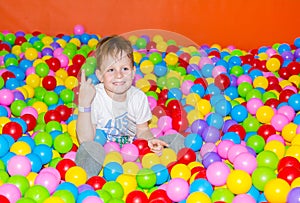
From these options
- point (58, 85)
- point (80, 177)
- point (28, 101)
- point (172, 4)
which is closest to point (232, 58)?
point (172, 4)

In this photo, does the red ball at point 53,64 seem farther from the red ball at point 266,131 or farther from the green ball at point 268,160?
the green ball at point 268,160

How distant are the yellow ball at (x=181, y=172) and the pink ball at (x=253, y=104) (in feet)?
1.58

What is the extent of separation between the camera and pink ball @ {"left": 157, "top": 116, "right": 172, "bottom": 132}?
172 centimetres

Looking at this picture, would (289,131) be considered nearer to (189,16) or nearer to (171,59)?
(171,59)

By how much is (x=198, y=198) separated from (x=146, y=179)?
Answer: 20 cm

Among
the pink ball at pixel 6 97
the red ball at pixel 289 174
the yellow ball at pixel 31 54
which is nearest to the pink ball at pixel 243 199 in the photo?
the red ball at pixel 289 174

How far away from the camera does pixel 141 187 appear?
141 cm

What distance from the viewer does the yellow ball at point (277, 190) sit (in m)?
1.23

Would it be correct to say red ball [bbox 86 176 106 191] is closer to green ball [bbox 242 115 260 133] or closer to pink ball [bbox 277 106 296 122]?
green ball [bbox 242 115 260 133]

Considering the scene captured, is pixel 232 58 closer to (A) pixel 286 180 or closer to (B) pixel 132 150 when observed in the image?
(B) pixel 132 150

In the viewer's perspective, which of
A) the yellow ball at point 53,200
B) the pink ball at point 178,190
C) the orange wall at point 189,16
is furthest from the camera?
the orange wall at point 189,16

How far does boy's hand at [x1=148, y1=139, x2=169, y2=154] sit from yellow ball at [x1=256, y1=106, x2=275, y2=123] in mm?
387

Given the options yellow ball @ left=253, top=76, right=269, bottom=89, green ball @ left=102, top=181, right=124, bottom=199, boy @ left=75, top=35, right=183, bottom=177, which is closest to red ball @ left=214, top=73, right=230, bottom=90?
yellow ball @ left=253, top=76, right=269, bottom=89

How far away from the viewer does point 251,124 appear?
1.69 m
